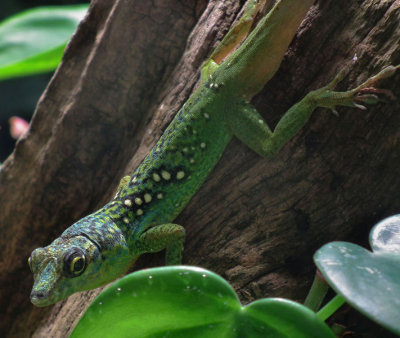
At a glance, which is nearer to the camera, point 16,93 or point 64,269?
point 64,269

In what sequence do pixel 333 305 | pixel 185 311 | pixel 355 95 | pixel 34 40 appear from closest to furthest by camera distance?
pixel 185 311, pixel 333 305, pixel 355 95, pixel 34 40

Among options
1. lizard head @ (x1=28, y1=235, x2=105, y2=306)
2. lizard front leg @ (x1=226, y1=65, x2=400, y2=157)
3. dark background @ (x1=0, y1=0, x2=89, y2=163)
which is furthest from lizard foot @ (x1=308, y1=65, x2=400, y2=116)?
dark background @ (x1=0, y1=0, x2=89, y2=163)

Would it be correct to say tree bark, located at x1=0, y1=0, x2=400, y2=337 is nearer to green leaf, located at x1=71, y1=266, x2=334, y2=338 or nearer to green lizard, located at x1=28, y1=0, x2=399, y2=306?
green lizard, located at x1=28, y1=0, x2=399, y2=306

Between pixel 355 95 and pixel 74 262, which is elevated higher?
pixel 355 95

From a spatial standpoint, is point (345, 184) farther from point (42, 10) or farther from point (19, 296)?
point (42, 10)

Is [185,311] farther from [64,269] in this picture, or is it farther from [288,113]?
[288,113]

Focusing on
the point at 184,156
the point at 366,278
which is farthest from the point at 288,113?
the point at 366,278

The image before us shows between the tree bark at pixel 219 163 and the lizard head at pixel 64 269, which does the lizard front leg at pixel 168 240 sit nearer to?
the tree bark at pixel 219 163

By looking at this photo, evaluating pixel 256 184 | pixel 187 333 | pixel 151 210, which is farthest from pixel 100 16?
pixel 187 333
